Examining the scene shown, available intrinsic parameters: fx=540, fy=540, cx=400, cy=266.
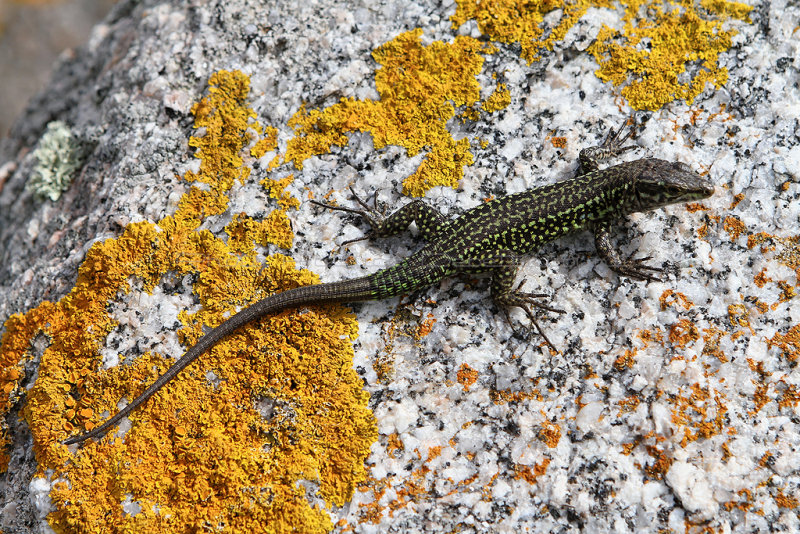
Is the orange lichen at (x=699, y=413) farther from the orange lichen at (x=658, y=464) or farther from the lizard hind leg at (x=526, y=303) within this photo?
the lizard hind leg at (x=526, y=303)

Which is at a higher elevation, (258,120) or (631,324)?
(258,120)

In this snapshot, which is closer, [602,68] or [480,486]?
[480,486]

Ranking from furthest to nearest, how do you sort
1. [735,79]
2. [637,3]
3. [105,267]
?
1. [637,3]
2. [735,79]
3. [105,267]

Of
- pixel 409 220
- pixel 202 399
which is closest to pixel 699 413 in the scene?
pixel 409 220

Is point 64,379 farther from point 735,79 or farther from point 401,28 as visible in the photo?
point 735,79

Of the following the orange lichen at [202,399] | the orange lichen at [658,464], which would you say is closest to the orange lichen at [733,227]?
the orange lichen at [658,464]

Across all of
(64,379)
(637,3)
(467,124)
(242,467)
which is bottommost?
(242,467)

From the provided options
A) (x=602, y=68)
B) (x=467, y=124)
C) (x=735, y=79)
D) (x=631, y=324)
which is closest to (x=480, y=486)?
(x=631, y=324)
